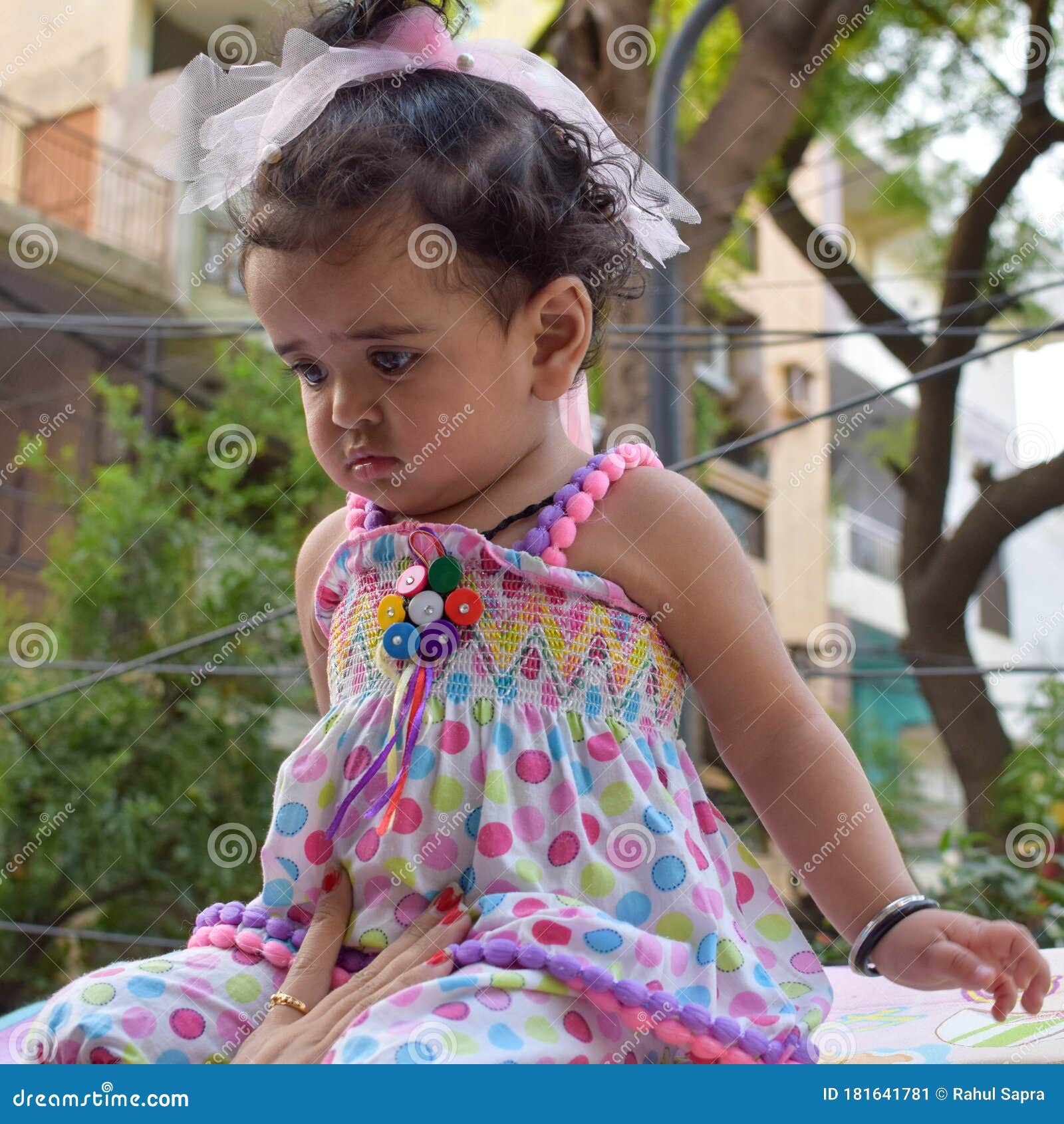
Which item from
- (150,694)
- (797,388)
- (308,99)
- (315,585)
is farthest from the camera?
(797,388)

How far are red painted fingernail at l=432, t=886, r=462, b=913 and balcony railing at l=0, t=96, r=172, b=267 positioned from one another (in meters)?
5.13

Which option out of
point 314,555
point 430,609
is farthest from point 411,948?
point 314,555

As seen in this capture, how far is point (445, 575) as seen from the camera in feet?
3.36

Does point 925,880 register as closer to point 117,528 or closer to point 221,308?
point 117,528

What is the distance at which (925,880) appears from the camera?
4633 mm

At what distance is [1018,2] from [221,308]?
349cm

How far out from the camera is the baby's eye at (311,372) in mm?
1037

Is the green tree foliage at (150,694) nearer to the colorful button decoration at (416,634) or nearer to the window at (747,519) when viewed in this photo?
the window at (747,519)

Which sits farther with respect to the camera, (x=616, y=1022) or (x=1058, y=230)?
(x=1058, y=230)

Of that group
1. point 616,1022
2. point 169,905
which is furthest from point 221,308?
point 616,1022

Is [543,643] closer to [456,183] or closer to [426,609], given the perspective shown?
[426,609]

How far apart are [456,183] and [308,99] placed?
16cm

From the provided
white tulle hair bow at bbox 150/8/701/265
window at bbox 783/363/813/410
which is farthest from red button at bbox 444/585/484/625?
window at bbox 783/363/813/410

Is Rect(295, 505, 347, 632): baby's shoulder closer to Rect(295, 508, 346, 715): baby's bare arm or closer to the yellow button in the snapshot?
Rect(295, 508, 346, 715): baby's bare arm
